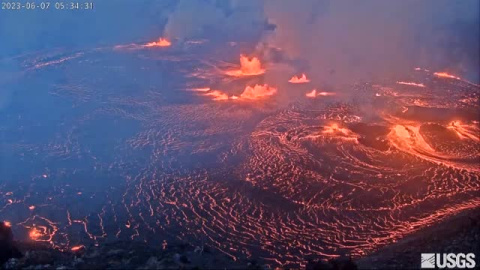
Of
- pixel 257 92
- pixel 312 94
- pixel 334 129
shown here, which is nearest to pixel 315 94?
pixel 312 94

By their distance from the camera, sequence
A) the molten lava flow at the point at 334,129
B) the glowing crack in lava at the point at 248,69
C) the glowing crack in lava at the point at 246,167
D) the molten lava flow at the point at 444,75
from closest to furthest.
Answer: the glowing crack in lava at the point at 246,167, the molten lava flow at the point at 334,129, the molten lava flow at the point at 444,75, the glowing crack in lava at the point at 248,69

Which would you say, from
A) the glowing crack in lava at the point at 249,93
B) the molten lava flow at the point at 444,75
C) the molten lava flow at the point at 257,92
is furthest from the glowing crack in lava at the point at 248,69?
the molten lava flow at the point at 444,75

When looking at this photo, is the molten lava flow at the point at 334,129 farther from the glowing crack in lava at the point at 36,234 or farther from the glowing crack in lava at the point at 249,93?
the glowing crack in lava at the point at 36,234

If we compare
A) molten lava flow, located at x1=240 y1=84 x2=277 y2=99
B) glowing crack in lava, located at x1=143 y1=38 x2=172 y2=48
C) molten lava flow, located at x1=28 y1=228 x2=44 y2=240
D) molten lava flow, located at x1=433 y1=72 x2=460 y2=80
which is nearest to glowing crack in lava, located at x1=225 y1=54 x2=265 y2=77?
molten lava flow, located at x1=240 y1=84 x2=277 y2=99

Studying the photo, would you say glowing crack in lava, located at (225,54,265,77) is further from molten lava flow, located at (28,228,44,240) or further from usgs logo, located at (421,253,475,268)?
usgs logo, located at (421,253,475,268)

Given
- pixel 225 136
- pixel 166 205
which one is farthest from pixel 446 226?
pixel 225 136

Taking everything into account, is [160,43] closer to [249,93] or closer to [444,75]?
[249,93]

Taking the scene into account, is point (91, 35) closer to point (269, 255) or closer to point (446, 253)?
point (269, 255)
